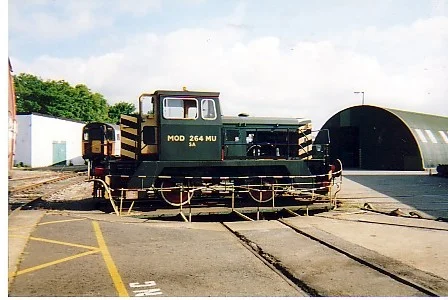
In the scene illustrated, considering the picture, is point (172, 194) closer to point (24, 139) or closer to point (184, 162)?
point (184, 162)

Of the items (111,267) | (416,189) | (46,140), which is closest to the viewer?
(111,267)

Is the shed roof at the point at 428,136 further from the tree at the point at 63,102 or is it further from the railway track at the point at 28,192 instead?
the railway track at the point at 28,192

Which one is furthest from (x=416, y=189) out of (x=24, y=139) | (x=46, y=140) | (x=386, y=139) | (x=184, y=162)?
(x=46, y=140)

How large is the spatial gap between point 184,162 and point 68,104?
16.3 meters

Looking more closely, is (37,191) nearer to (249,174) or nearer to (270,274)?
(249,174)

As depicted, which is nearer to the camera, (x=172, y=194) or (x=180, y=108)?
(x=180, y=108)

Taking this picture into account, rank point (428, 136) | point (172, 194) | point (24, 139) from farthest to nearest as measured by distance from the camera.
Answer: point (428, 136) → point (24, 139) → point (172, 194)

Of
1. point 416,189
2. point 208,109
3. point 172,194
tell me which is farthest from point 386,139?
point 172,194

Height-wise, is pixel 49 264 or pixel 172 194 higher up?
pixel 172 194

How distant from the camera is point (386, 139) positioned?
2741 cm

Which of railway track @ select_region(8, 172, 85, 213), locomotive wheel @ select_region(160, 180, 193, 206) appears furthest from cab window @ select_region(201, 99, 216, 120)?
railway track @ select_region(8, 172, 85, 213)

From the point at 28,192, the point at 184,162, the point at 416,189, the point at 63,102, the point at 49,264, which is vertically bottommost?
the point at 49,264

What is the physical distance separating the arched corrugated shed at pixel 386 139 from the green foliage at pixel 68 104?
15148mm
